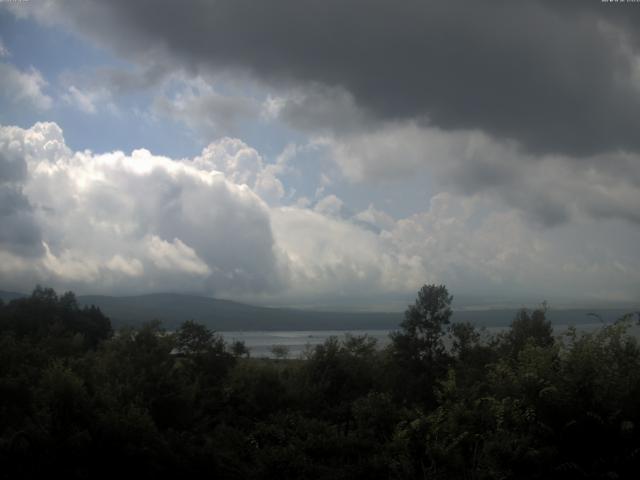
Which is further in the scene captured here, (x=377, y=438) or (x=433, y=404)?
(x=433, y=404)

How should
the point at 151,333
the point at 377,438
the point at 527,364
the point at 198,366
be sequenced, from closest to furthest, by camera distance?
1. the point at 527,364
2. the point at 377,438
3. the point at 151,333
4. the point at 198,366

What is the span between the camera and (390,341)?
40.8 metres

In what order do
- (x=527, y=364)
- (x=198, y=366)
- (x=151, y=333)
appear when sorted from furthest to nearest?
1. (x=198, y=366)
2. (x=151, y=333)
3. (x=527, y=364)

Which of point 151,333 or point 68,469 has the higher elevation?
point 151,333

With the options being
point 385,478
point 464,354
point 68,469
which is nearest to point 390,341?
point 464,354

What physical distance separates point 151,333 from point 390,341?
714 inches

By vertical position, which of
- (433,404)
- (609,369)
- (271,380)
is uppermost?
(609,369)

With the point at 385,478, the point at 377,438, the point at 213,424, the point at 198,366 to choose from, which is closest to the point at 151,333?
the point at 213,424

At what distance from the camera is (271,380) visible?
1215 inches

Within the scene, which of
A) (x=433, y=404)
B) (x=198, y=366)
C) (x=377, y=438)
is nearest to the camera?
(x=377, y=438)

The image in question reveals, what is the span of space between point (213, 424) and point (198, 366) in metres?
10.3

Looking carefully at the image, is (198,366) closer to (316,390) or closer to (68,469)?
(316,390)

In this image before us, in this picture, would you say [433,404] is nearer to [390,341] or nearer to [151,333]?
[390,341]

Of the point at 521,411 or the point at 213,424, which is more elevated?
the point at 521,411
